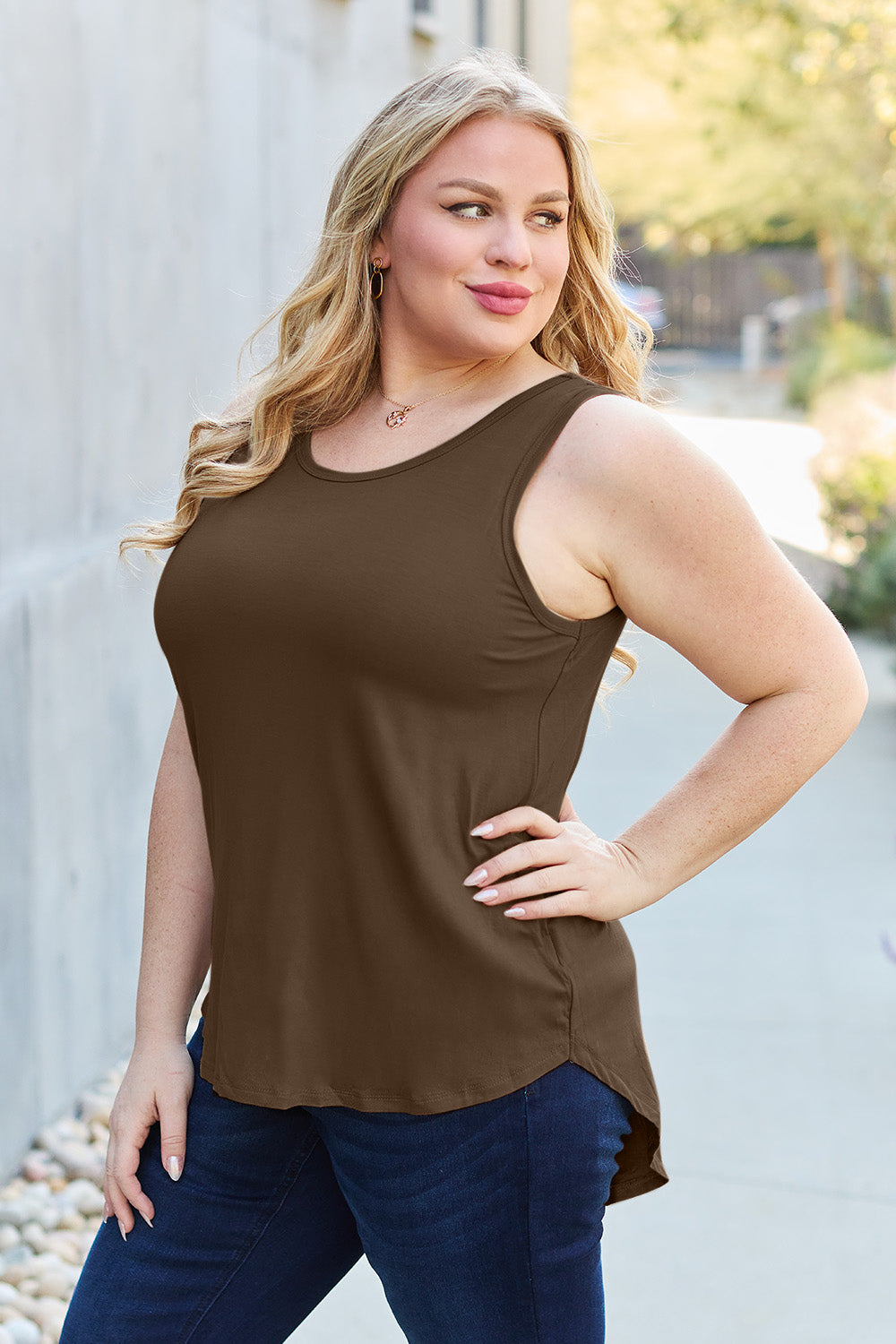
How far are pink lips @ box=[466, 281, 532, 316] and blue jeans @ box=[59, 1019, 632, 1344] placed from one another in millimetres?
803

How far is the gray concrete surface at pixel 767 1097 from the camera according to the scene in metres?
3.06

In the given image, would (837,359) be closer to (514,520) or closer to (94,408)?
(94,408)

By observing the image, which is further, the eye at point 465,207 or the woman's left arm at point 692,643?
the eye at point 465,207

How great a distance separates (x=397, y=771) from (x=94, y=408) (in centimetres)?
241

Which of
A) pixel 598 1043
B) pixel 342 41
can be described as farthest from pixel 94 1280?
pixel 342 41

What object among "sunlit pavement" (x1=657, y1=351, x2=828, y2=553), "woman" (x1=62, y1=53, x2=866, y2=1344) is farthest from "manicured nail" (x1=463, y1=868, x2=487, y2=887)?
"sunlit pavement" (x1=657, y1=351, x2=828, y2=553)

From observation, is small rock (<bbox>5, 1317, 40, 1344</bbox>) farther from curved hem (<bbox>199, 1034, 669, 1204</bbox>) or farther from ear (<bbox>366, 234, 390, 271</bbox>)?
ear (<bbox>366, 234, 390, 271</bbox>)

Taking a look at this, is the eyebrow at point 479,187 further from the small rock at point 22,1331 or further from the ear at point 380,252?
the small rock at point 22,1331

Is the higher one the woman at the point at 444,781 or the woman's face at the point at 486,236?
the woman's face at the point at 486,236

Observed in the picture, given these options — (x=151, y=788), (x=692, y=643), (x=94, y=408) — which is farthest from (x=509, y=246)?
(x=151, y=788)

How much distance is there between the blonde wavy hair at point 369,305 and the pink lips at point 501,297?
170 millimetres

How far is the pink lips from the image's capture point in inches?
62.8

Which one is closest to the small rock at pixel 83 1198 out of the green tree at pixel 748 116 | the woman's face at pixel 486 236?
the woman's face at pixel 486 236

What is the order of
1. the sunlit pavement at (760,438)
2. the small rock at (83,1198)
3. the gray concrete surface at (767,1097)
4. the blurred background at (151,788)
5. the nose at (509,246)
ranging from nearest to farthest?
the nose at (509,246)
the gray concrete surface at (767,1097)
the blurred background at (151,788)
the small rock at (83,1198)
the sunlit pavement at (760,438)
